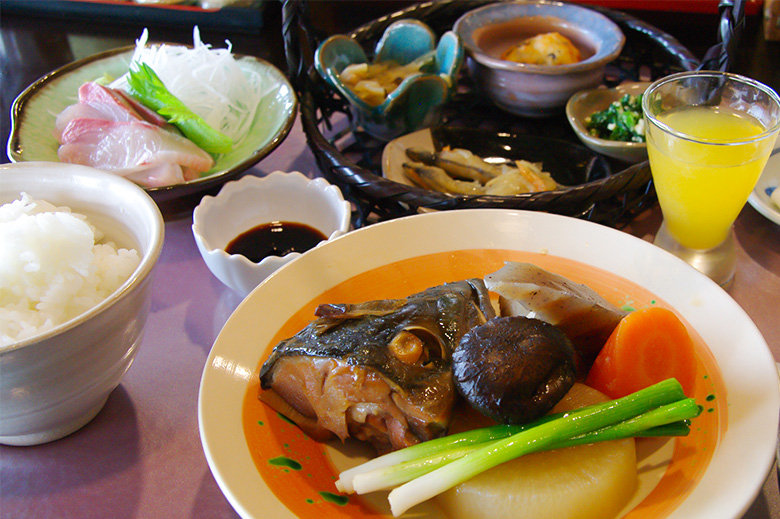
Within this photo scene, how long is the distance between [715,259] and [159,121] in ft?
6.78

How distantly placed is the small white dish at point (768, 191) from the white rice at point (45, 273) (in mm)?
1957

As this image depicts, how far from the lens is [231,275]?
1.68 meters

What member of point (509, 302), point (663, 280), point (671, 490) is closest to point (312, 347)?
point (509, 302)

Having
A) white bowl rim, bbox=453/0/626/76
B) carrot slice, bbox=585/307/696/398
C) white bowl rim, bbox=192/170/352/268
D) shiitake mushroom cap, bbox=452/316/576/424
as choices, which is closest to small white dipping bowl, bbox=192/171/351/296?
white bowl rim, bbox=192/170/352/268

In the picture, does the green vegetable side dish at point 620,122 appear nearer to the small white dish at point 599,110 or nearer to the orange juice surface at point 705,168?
the small white dish at point 599,110

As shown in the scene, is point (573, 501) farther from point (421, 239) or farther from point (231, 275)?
point (231, 275)

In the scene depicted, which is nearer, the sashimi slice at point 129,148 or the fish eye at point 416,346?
the fish eye at point 416,346

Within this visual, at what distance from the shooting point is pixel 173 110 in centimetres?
221

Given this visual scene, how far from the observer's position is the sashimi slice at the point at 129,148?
6.68 ft

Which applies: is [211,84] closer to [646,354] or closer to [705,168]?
[705,168]

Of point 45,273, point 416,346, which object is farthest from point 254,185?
point 416,346

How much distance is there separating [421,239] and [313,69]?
122 cm

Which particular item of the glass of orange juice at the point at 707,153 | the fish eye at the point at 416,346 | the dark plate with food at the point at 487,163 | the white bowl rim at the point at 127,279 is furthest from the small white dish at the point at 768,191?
the white bowl rim at the point at 127,279

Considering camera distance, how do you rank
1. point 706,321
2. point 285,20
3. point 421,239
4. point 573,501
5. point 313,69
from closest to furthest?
1. point 573,501
2. point 706,321
3. point 421,239
4. point 285,20
5. point 313,69
